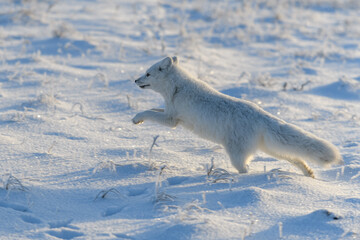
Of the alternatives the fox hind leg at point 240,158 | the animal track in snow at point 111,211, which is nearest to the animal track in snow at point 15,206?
the animal track in snow at point 111,211

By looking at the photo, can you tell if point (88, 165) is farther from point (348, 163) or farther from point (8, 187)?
point (348, 163)

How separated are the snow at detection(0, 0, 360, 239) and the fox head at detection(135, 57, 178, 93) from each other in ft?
2.10

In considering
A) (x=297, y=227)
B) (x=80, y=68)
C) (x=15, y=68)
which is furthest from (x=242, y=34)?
(x=297, y=227)

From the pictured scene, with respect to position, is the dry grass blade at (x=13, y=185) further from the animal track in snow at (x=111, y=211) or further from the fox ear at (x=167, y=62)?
the fox ear at (x=167, y=62)

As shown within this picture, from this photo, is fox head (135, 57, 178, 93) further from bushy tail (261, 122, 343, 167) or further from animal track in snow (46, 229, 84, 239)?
animal track in snow (46, 229, 84, 239)

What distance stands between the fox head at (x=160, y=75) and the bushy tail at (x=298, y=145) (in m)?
1.28

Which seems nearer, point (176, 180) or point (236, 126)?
point (176, 180)

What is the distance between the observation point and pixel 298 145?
3.95 m

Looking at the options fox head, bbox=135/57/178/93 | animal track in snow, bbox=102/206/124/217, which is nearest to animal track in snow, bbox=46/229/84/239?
animal track in snow, bbox=102/206/124/217

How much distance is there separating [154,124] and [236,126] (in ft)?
5.81

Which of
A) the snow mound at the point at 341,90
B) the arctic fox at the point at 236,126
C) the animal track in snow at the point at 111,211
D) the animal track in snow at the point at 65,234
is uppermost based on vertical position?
the snow mound at the point at 341,90

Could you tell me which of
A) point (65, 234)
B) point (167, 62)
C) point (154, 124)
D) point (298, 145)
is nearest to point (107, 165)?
point (65, 234)

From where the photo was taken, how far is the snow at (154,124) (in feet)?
10.1

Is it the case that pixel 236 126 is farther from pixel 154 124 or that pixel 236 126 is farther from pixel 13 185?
pixel 13 185
